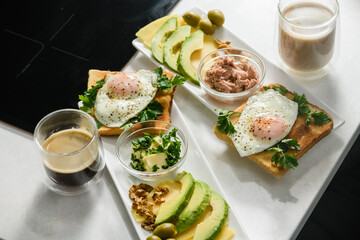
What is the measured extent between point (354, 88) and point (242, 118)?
568 millimetres

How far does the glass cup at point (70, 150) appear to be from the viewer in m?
1.74

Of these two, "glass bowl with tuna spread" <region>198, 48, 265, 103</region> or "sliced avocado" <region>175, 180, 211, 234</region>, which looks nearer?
"sliced avocado" <region>175, 180, 211, 234</region>

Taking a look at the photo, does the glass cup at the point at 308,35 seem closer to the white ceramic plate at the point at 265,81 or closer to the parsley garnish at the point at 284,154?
the white ceramic plate at the point at 265,81

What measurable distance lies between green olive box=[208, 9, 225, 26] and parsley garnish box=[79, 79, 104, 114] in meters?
0.67

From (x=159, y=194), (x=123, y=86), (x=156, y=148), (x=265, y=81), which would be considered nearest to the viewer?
(x=159, y=194)

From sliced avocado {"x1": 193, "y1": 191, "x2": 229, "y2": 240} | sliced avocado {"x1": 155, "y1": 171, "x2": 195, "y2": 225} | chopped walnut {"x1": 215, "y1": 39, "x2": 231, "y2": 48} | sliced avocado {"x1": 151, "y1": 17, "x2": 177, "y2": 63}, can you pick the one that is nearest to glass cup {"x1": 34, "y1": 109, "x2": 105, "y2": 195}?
sliced avocado {"x1": 155, "y1": 171, "x2": 195, "y2": 225}

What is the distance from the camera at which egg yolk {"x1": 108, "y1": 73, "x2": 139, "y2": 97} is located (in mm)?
2039

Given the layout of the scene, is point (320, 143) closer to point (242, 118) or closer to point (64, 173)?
point (242, 118)

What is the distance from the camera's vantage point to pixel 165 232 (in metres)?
1.60

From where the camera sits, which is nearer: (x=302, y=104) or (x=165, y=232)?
(x=165, y=232)

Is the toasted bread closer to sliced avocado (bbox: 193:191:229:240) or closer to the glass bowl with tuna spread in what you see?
the glass bowl with tuna spread

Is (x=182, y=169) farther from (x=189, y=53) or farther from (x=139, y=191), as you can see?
(x=189, y=53)

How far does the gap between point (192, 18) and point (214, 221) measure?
1.12 meters

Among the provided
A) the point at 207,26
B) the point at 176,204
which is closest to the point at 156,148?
the point at 176,204
